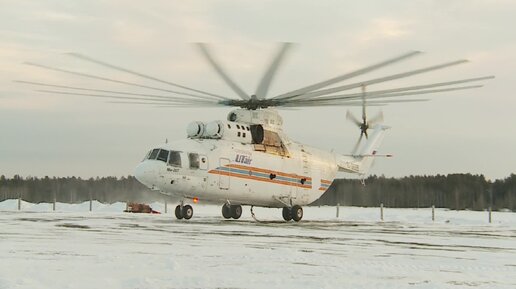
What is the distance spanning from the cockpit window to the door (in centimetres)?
221

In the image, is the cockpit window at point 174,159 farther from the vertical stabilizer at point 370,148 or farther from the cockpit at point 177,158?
the vertical stabilizer at point 370,148

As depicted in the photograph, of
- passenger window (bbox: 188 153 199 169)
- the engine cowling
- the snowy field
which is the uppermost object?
the engine cowling

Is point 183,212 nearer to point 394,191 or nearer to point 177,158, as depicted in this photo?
point 177,158

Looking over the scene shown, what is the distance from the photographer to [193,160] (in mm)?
28234

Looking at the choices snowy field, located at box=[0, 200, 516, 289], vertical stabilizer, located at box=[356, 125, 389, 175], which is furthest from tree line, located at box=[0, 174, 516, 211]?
snowy field, located at box=[0, 200, 516, 289]

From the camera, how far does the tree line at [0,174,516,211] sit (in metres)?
116

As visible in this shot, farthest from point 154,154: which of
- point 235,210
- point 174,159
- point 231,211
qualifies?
point 235,210

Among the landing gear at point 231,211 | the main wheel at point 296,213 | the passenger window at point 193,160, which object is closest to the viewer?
the passenger window at point 193,160

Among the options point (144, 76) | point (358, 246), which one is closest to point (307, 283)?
point (358, 246)

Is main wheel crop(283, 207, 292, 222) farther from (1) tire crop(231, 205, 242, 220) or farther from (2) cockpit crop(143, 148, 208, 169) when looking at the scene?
(2) cockpit crop(143, 148, 208, 169)

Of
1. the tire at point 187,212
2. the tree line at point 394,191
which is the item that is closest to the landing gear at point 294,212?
the tire at point 187,212

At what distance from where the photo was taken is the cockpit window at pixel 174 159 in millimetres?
27656

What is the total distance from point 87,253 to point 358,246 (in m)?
7.53

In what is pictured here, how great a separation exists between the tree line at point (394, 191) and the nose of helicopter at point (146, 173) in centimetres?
8325
